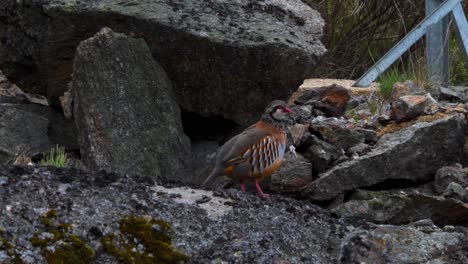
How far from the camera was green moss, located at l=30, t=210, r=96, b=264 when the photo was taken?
148 inches

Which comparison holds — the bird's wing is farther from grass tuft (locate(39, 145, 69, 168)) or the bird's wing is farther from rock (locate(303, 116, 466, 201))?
grass tuft (locate(39, 145, 69, 168))

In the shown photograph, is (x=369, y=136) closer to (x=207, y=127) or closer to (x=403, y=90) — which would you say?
(x=403, y=90)

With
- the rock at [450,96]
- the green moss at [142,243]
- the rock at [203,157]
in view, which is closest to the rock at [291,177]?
the rock at [203,157]

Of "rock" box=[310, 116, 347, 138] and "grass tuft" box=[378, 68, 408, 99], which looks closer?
"rock" box=[310, 116, 347, 138]

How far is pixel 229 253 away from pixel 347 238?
0.63 meters

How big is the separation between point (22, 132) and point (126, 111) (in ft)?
3.64

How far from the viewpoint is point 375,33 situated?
13758 mm

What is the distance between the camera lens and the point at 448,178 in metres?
7.30

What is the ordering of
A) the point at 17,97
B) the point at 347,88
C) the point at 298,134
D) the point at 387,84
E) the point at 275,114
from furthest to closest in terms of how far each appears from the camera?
the point at 347,88, the point at 387,84, the point at 17,97, the point at 298,134, the point at 275,114

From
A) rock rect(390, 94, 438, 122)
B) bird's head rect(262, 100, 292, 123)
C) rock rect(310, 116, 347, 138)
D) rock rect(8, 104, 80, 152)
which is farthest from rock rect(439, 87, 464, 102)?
rock rect(8, 104, 80, 152)

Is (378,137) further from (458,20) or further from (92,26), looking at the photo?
(458,20)

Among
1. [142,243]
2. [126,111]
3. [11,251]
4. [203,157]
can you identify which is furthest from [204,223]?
[203,157]

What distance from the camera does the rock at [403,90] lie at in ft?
28.9

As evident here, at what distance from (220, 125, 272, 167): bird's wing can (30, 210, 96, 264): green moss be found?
249 cm
